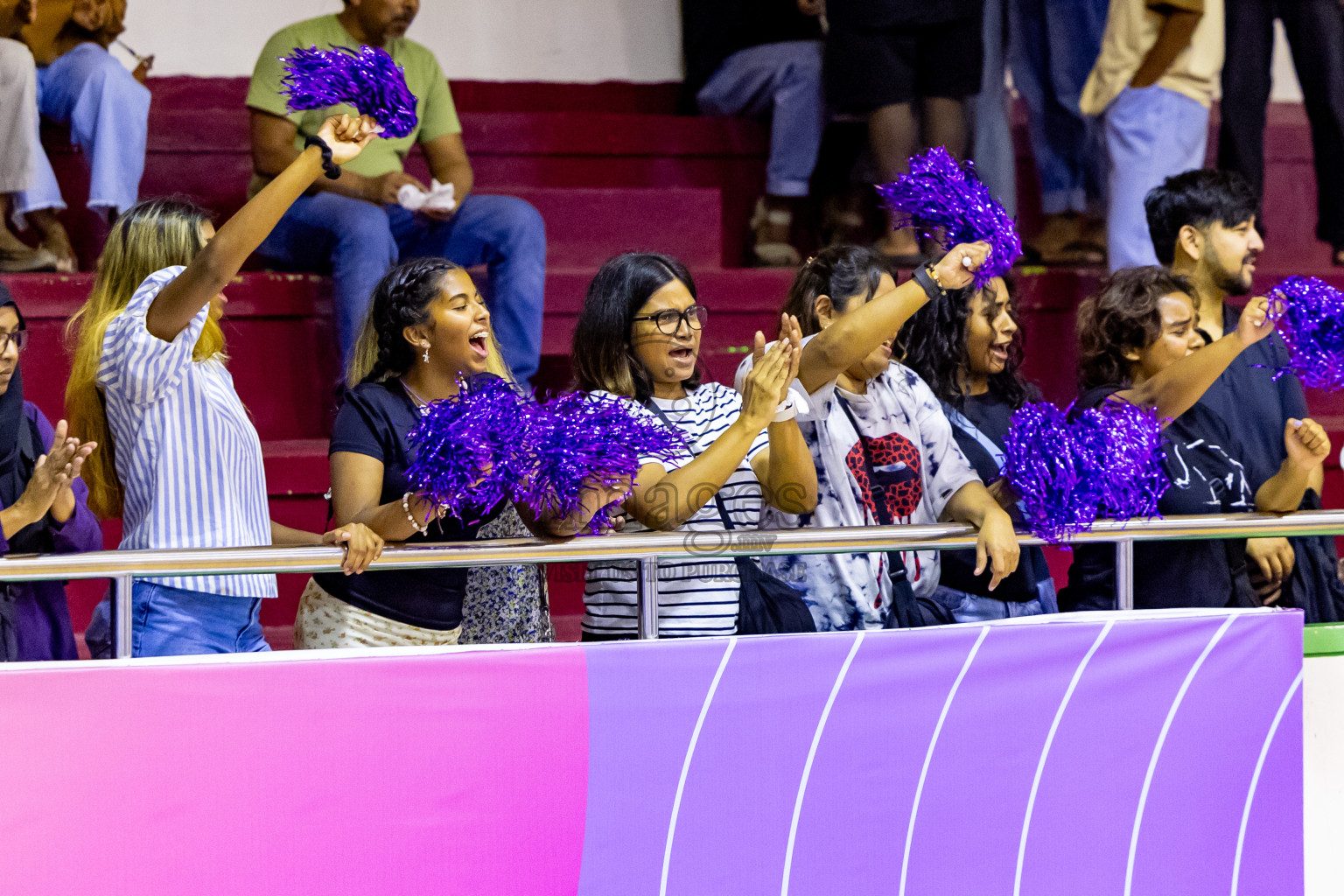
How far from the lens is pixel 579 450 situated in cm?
189

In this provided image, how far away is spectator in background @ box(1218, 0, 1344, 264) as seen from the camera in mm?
4184

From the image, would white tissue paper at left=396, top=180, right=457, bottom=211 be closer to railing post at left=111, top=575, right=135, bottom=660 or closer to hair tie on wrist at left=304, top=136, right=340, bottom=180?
hair tie on wrist at left=304, top=136, right=340, bottom=180

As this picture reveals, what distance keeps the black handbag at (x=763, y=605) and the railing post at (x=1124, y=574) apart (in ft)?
1.56

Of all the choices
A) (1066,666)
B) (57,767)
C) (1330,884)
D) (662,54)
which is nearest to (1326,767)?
(1330,884)

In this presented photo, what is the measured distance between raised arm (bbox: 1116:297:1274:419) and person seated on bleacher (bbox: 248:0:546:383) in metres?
1.63

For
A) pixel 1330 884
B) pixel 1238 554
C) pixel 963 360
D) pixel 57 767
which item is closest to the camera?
pixel 57 767

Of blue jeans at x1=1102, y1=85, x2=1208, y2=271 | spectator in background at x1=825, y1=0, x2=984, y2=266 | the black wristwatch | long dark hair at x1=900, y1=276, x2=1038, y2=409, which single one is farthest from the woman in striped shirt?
blue jeans at x1=1102, y1=85, x2=1208, y2=271

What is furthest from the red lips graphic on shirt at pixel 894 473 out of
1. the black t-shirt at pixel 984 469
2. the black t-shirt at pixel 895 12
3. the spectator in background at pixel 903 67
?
the black t-shirt at pixel 895 12

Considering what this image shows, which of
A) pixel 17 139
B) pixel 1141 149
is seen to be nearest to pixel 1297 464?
pixel 1141 149

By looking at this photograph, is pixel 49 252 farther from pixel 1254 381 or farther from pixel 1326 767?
pixel 1326 767

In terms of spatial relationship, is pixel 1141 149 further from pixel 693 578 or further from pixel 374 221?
pixel 693 578

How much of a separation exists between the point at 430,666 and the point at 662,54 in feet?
12.7

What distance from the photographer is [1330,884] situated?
7.51 feet

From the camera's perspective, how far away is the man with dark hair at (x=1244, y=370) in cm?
252
